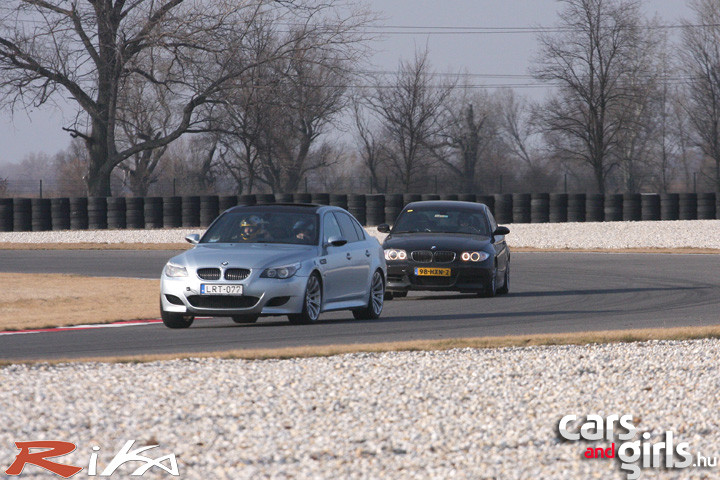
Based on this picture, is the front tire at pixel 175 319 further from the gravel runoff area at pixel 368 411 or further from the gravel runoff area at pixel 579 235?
the gravel runoff area at pixel 579 235

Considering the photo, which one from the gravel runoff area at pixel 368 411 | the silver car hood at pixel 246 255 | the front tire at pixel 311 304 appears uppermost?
the silver car hood at pixel 246 255

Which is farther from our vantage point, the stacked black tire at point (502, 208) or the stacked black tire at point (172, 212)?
the stacked black tire at point (502, 208)

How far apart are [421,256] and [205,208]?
805 inches

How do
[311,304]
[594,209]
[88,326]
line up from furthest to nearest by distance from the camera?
[594,209] → [88,326] → [311,304]

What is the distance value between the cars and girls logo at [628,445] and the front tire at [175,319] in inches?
260

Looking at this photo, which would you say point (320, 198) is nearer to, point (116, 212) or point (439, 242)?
point (116, 212)

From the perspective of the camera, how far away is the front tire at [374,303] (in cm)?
1418

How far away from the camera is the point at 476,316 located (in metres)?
14.2

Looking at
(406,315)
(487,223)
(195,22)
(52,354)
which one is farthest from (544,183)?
(52,354)

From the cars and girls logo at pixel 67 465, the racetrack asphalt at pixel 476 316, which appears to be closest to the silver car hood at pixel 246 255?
the racetrack asphalt at pixel 476 316

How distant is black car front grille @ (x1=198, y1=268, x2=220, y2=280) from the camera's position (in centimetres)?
1236

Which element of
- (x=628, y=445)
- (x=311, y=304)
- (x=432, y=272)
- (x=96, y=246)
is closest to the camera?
(x=628, y=445)

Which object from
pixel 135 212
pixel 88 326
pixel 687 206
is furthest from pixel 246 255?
pixel 687 206

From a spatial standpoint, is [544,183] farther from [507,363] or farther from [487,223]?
[507,363]
